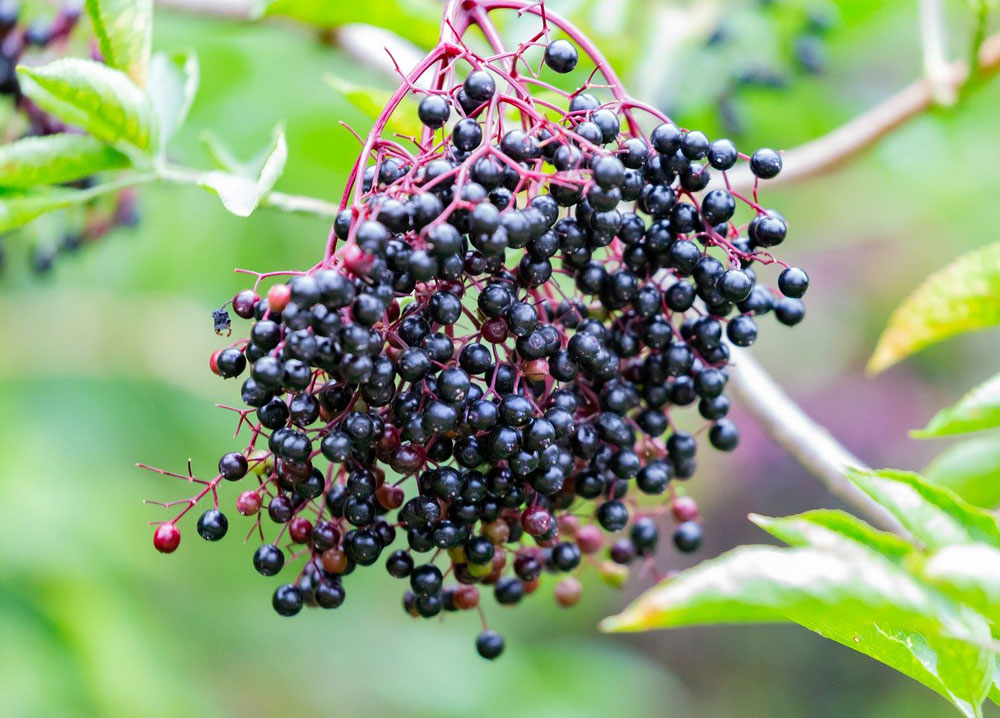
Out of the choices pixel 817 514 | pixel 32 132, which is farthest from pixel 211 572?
pixel 817 514

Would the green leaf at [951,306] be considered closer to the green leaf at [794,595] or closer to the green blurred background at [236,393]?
the green leaf at [794,595]

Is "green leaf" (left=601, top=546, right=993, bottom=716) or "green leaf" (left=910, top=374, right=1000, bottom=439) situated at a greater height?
"green leaf" (left=910, top=374, right=1000, bottom=439)

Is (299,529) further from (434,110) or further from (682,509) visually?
(682,509)

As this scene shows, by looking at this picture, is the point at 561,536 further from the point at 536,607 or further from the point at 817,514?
the point at 536,607

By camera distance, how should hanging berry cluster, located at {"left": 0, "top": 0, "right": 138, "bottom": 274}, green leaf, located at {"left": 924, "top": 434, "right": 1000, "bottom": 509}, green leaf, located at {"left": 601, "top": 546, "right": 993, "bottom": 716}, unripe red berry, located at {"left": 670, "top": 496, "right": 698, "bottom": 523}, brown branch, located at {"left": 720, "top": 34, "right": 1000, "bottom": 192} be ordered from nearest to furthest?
green leaf, located at {"left": 601, "top": 546, "right": 993, "bottom": 716} → unripe red berry, located at {"left": 670, "top": 496, "right": 698, "bottom": 523} → green leaf, located at {"left": 924, "top": 434, "right": 1000, "bottom": 509} → hanging berry cluster, located at {"left": 0, "top": 0, "right": 138, "bottom": 274} → brown branch, located at {"left": 720, "top": 34, "right": 1000, "bottom": 192}

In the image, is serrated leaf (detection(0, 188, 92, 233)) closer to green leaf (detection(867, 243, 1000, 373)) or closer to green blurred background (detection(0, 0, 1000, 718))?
green blurred background (detection(0, 0, 1000, 718))

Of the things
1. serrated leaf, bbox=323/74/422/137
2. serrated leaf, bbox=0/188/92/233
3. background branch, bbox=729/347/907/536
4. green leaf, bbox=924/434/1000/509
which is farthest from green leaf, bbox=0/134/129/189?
green leaf, bbox=924/434/1000/509

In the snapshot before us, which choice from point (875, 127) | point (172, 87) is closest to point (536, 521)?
point (172, 87)
